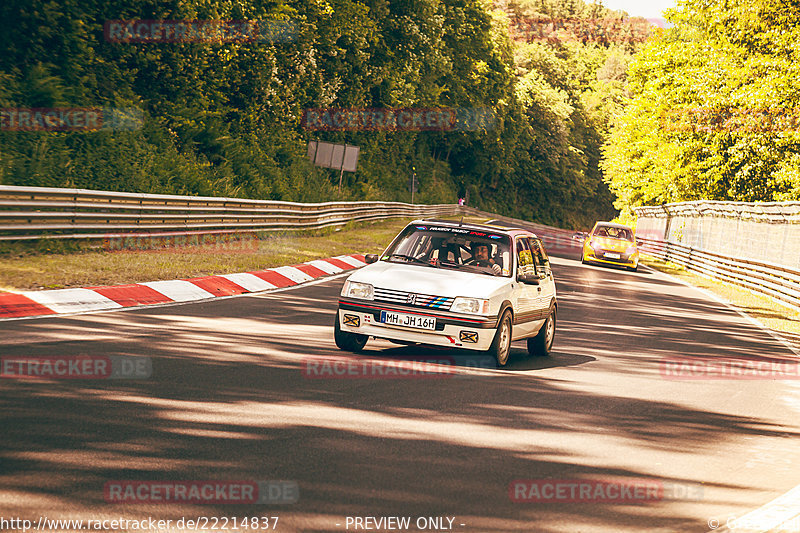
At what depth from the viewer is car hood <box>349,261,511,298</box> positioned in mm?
9680

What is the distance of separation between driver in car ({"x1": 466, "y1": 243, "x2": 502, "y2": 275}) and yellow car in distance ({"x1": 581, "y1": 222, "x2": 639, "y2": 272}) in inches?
938

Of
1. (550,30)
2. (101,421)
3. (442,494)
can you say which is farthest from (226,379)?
(550,30)

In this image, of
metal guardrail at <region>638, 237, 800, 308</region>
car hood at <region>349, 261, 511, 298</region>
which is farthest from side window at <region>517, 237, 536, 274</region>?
metal guardrail at <region>638, 237, 800, 308</region>

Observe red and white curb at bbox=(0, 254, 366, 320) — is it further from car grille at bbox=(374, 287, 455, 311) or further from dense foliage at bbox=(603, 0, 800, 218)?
dense foliage at bbox=(603, 0, 800, 218)

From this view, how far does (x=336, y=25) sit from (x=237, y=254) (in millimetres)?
32926

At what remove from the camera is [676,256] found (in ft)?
142

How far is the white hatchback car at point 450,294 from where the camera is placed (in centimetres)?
957

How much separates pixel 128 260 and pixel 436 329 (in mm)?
8225

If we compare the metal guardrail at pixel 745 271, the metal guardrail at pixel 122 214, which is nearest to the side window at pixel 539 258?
the metal guardrail at pixel 122 214

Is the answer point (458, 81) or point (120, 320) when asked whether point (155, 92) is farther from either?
point (458, 81)

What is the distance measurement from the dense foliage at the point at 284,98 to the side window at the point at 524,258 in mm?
11022

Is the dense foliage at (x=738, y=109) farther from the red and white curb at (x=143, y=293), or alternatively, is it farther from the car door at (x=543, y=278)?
the car door at (x=543, y=278)

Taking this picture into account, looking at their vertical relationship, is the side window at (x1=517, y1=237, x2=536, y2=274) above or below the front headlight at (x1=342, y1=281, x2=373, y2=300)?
above

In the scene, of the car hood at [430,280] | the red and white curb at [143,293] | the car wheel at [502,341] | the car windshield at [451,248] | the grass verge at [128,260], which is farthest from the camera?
the grass verge at [128,260]
